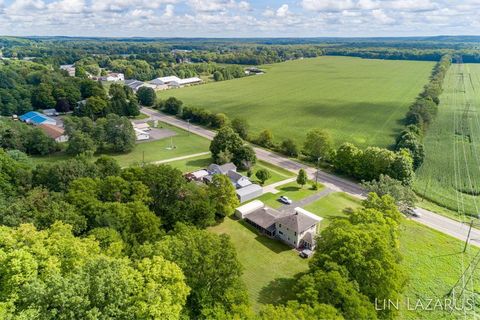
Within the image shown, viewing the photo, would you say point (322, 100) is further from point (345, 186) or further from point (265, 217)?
point (265, 217)

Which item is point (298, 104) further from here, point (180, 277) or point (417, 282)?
point (180, 277)

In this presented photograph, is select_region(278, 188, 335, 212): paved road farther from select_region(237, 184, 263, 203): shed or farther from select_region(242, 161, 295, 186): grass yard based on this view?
select_region(242, 161, 295, 186): grass yard

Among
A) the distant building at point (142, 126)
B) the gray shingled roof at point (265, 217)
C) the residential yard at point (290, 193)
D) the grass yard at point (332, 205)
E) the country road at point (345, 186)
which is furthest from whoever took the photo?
the distant building at point (142, 126)

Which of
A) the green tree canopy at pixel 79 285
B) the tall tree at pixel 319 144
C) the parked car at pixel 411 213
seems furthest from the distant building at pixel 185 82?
the green tree canopy at pixel 79 285

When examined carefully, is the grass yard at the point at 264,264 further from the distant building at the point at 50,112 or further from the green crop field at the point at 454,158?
the distant building at the point at 50,112

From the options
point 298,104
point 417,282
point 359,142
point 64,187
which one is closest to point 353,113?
point 298,104

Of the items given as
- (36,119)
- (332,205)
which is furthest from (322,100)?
(36,119)
